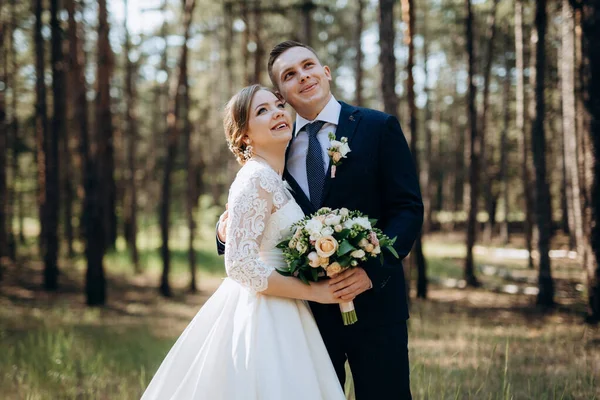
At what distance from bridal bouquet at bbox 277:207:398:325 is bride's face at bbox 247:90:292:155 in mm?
536

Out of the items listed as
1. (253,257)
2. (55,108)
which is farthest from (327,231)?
(55,108)

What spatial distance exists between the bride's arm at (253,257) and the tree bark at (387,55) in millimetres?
7041

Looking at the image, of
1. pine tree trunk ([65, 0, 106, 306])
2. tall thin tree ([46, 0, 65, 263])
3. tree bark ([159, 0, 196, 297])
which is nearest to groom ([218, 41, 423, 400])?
pine tree trunk ([65, 0, 106, 306])

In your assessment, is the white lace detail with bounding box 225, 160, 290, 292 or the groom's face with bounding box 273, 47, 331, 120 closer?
the white lace detail with bounding box 225, 160, 290, 292

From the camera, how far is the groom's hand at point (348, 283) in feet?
9.09

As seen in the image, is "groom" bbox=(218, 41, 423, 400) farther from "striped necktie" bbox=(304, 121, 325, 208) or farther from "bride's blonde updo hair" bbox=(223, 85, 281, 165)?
"bride's blonde updo hair" bbox=(223, 85, 281, 165)

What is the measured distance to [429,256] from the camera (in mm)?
22531

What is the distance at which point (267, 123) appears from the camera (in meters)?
3.06

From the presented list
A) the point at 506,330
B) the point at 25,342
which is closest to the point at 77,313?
the point at 25,342

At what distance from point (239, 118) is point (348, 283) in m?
1.12

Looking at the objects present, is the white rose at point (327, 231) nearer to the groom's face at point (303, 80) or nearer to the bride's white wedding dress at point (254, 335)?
the bride's white wedding dress at point (254, 335)

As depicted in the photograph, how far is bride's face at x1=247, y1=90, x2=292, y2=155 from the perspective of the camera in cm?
306

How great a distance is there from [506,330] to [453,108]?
25.9 metres

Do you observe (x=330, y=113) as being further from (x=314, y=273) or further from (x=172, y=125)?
(x=172, y=125)
